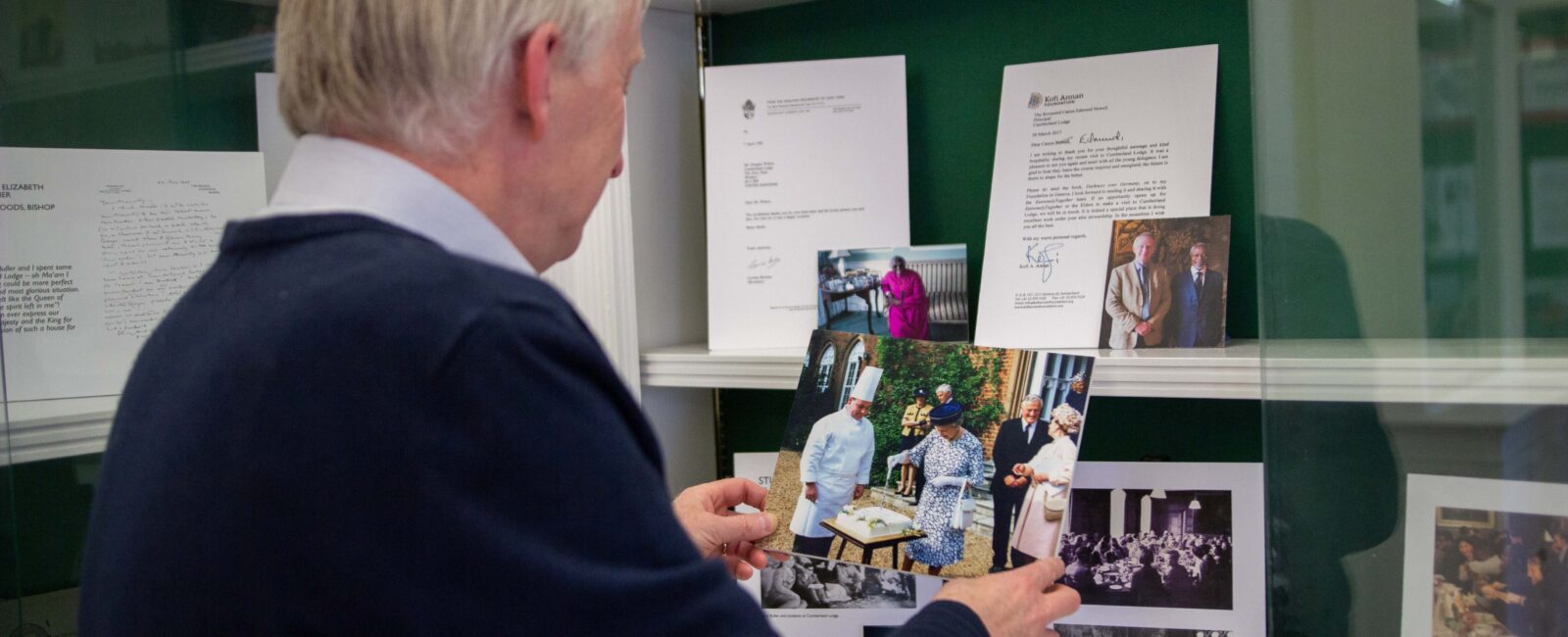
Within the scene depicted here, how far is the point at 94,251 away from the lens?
149cm

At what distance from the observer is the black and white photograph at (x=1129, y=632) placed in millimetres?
1471

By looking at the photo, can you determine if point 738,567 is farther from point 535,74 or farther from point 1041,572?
point 535,74

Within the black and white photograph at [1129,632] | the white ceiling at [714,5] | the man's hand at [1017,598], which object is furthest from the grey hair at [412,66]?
Result: the white ceiling at [714,5]

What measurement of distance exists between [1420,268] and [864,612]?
86cm

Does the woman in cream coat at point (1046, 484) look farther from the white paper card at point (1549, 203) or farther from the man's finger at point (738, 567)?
the white paper card at point (1549, 203)

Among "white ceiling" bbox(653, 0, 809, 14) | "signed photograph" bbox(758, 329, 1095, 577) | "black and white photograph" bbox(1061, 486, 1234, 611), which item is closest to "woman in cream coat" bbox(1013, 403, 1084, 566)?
"signed photograph" bbox(758, 329, 1095, 577)

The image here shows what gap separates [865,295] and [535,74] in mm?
975

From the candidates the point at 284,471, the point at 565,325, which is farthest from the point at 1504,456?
the point at 284,471

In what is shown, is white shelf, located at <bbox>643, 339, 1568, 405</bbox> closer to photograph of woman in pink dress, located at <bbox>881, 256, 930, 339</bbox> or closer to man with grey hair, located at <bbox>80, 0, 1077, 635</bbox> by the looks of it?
photograph of woman in pink dress, located at <bbox>881, 256, 930, 339</bbox>

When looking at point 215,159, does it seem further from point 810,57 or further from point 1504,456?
point 1504,456

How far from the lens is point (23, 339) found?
143cm

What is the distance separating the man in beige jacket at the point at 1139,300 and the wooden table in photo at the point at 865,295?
0.30 meters

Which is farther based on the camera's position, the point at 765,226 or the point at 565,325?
the point at 765,226

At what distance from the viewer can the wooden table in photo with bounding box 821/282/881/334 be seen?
5.45 ft
